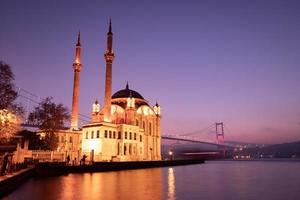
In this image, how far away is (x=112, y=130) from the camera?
182 feet

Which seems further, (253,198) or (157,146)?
(157,146)

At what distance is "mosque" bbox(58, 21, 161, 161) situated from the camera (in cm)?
5369

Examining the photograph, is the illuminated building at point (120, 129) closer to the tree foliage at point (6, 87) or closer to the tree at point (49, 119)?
the tree at point (49, 119)

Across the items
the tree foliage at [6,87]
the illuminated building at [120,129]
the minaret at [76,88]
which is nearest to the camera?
the tree foliage at [6,87]

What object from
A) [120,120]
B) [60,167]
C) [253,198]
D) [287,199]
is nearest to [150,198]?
[253,198]

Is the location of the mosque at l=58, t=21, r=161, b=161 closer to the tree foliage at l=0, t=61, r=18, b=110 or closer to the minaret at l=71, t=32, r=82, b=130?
the minaret at l=71, t=32, r=82, b=130

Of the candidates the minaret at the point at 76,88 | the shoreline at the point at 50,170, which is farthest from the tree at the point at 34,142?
the minaret at the point at 76,88

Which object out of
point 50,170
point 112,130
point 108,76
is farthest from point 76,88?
point 50,170

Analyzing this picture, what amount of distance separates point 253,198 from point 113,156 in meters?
37.2

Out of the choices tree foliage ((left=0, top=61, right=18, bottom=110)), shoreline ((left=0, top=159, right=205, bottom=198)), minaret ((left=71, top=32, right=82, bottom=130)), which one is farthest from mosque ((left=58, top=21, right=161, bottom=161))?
tree foliage ((left=0, top=61, right=18, bottom=110))

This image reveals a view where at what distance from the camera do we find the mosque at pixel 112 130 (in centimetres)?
5369

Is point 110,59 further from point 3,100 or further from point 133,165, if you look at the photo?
point 3,100

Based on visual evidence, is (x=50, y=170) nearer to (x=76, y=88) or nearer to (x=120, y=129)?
(x=120, y=129)

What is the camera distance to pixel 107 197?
17156 mm
